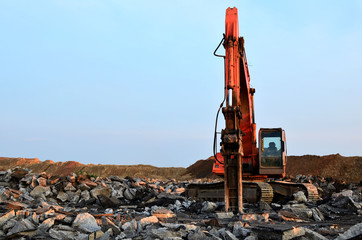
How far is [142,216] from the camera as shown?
841cm

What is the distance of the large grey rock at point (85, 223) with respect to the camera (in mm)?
6445

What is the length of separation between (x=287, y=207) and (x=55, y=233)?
5.97 meters

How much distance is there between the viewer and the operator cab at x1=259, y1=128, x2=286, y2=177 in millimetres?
12023

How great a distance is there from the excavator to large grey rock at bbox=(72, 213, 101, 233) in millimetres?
3597

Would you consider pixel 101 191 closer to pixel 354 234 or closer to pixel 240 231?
pixel 240 231

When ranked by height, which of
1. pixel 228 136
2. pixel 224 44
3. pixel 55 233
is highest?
pixel 224 44

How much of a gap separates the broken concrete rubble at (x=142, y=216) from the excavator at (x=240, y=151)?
25.7 inches

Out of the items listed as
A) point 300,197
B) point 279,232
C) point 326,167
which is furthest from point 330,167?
point 279,232

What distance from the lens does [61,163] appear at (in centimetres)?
4162

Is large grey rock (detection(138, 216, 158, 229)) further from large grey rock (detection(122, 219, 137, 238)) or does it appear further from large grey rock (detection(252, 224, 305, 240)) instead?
large grey rock (detection(252, 224, 305, 240))

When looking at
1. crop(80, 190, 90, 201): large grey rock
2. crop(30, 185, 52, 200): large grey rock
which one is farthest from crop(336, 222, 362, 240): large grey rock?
crop(30, 185, 52, 200): large grey rock

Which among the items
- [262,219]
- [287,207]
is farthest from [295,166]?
[262,219]

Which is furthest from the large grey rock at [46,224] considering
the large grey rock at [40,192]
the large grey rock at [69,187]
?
the large grey rock at [69,187]

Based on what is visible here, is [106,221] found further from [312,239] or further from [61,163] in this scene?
[61,163]
